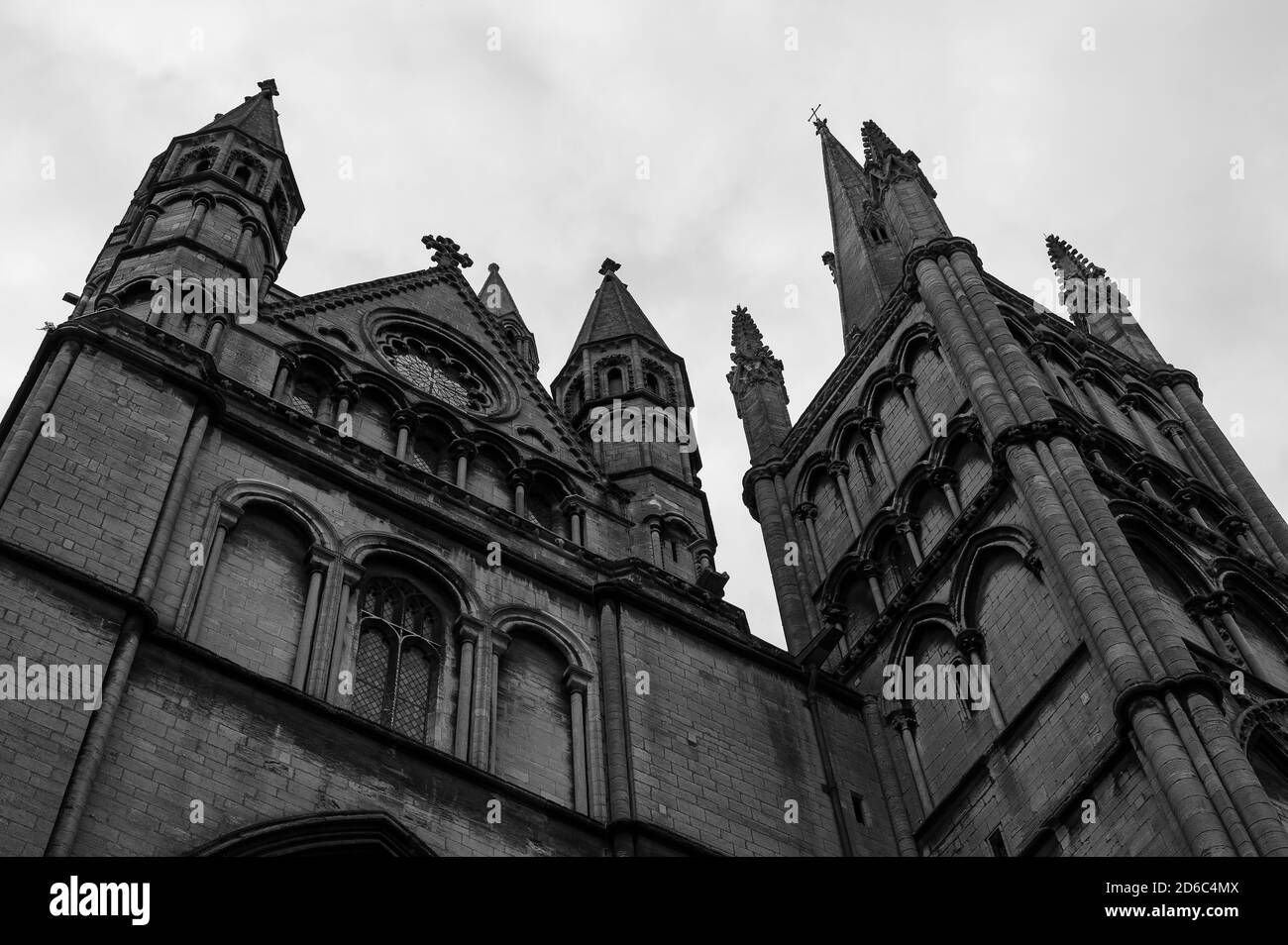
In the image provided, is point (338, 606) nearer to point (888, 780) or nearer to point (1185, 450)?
point (888, 780)

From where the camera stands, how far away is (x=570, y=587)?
22.8 metres

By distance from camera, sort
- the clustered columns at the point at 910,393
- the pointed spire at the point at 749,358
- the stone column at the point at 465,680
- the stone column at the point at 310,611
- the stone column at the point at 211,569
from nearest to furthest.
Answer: the stone column at the point at 211,569 < the stone column at the point at 310,611 < the stone column at the point at 465,680 < the clustered columns at the point at 910,393 < the pointed spire at the point at 749,358

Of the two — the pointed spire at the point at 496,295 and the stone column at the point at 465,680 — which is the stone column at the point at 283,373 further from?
the pointed spire at the point at 496,295

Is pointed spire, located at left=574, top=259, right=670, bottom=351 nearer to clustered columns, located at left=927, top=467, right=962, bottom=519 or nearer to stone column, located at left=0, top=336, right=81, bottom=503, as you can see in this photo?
clustered columns, located at left=927, top=467, right=962, bottom=519

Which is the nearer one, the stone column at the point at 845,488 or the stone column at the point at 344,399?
the stone column at the point at 344,399

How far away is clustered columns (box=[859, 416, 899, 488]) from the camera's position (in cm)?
2998

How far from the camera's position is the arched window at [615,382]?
32.0 metres

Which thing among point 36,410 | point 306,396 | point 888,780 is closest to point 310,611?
point 36,410

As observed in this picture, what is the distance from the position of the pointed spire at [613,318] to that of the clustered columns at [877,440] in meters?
4.38

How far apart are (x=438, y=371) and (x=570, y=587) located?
7.51 metres

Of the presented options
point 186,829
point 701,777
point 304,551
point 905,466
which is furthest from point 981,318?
point 186,829

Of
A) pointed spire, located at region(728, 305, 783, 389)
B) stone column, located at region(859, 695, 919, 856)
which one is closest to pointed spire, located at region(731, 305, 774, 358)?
pointed spire, located at region(728, 305, 783, 389)

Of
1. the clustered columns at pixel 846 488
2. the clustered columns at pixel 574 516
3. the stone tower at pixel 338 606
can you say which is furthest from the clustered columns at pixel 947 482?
the clustered columns at pixel 574 516

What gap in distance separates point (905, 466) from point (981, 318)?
9.12 feet
